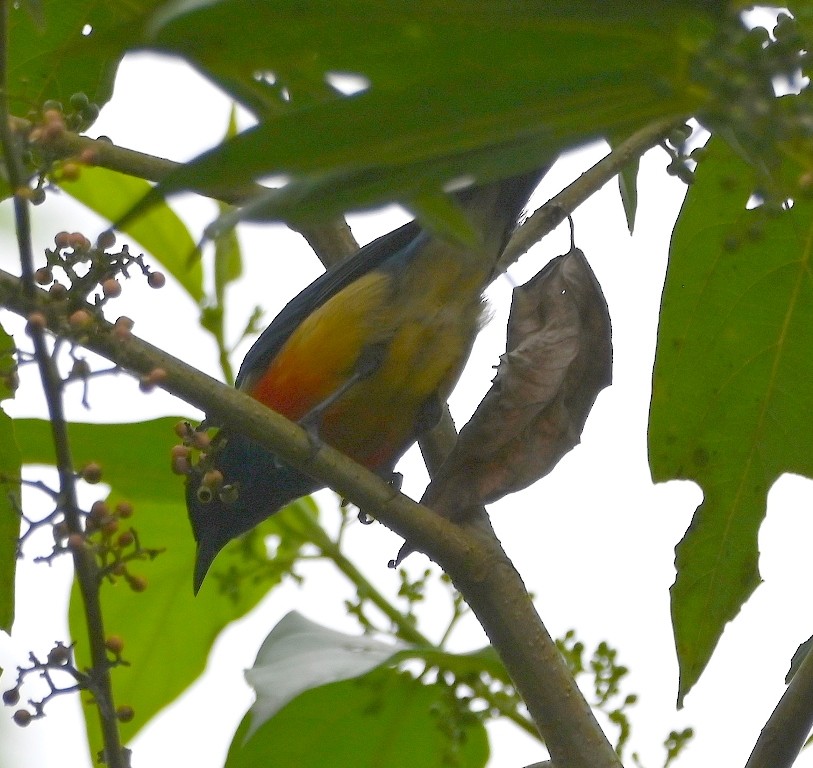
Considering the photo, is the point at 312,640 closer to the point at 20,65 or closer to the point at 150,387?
the point at 150,387

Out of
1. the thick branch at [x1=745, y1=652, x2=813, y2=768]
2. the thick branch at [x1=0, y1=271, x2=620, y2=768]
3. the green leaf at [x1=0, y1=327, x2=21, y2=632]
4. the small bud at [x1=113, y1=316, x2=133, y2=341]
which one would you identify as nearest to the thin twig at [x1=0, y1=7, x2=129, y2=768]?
the small bud at [x1=113, y1=316, x2=133, y2=341]

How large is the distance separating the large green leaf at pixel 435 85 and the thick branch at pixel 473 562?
3.72 feet

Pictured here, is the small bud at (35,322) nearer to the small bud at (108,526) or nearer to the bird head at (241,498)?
the small bud at (108,526)

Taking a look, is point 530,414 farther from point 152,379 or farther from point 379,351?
point 379,351

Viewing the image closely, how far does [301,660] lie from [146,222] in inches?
67.4

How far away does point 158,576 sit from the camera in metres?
3.80

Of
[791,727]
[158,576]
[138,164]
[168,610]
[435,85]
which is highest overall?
[138,164]

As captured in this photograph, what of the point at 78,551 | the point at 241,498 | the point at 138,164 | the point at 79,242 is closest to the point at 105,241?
the point at 79,242

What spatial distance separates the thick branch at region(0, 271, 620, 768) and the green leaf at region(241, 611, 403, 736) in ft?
0.94

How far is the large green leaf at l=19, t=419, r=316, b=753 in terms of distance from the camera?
3.24 metres

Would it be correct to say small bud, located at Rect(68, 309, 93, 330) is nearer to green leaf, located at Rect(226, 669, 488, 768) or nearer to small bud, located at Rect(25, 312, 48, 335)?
small bud, located at Rect(25, 312, 48, 335)

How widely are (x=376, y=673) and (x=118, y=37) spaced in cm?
227

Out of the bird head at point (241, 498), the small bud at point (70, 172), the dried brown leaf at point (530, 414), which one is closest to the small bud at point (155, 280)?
the small bud at point (70, 172)

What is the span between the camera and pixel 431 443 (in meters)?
3.36
